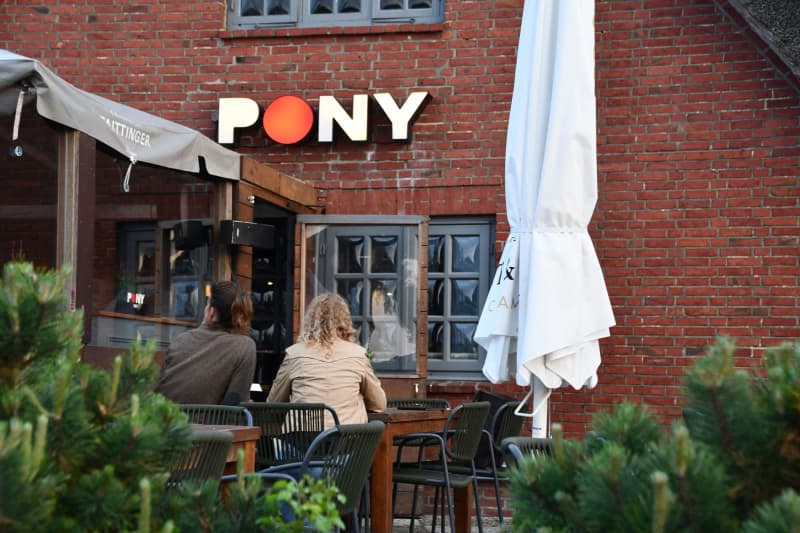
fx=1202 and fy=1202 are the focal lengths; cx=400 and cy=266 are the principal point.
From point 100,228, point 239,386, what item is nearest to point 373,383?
point 239,386

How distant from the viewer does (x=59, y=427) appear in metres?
2.02

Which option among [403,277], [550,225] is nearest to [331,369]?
[550,225]

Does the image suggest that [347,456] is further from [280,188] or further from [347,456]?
[280,188]

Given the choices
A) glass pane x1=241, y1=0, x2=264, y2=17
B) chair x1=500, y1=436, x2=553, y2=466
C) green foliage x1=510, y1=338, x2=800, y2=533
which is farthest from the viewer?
glass pane x1=241, y1=0, x2=264, y2=17

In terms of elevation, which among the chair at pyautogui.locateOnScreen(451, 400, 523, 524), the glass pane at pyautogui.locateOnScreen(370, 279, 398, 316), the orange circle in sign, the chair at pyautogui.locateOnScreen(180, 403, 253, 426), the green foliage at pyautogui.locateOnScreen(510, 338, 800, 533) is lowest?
the chair at pyautogui.locateOnScreen(451, 400, 523, 524)

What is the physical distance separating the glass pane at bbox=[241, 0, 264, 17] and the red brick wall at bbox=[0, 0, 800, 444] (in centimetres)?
25

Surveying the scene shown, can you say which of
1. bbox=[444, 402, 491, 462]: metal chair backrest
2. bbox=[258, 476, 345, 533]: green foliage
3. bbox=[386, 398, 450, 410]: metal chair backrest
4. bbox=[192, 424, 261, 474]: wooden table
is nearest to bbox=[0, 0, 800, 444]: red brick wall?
bbox=[386, 398, 450, 410]: metal chair backrest

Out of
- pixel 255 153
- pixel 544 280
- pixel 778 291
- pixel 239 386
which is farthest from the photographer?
pixel 255 153

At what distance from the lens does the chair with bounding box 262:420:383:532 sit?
4.18 metres

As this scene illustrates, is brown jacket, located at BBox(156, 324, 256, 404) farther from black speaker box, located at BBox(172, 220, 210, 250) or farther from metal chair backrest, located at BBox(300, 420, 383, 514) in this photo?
black speaker box, located at BBox(172, 220, 210, 250)

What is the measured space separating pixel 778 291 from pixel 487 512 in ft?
8.27

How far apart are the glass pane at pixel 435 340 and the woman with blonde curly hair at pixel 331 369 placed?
3.04 meters

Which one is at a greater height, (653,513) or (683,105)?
(683,105)

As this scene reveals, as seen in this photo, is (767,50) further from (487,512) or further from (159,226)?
(159,226)
